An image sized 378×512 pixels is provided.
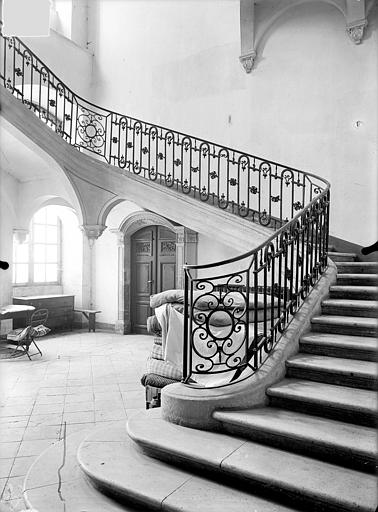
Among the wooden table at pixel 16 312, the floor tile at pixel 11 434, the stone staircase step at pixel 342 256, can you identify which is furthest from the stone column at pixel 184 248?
the floor tile at pixel 11 434

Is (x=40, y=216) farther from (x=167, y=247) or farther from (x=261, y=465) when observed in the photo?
(x=261, y=465)

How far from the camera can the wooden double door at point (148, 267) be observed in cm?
956

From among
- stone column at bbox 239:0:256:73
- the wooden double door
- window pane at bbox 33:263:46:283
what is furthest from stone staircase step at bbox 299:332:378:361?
window pane at bbox 33:263:46:283

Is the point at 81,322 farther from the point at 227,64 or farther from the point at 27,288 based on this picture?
the point at 227,64

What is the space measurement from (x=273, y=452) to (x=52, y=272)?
940 centimetres

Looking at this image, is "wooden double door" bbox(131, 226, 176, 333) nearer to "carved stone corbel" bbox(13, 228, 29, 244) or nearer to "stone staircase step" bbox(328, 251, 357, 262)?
"carved stone corbel" bbox(13, 228, 29, 244)

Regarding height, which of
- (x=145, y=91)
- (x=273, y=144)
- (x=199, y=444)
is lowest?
(x=199, y=444)

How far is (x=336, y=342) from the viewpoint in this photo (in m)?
3.27

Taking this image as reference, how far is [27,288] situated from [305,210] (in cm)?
819

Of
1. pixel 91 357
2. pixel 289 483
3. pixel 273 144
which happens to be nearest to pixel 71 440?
pixel 289 483

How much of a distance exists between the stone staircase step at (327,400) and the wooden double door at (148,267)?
255 inches

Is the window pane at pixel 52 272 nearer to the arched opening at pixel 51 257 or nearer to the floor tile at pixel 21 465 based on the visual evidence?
the arched opening at pixel 51 257

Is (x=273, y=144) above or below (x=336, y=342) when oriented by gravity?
above

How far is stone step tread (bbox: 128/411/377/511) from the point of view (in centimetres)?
207
